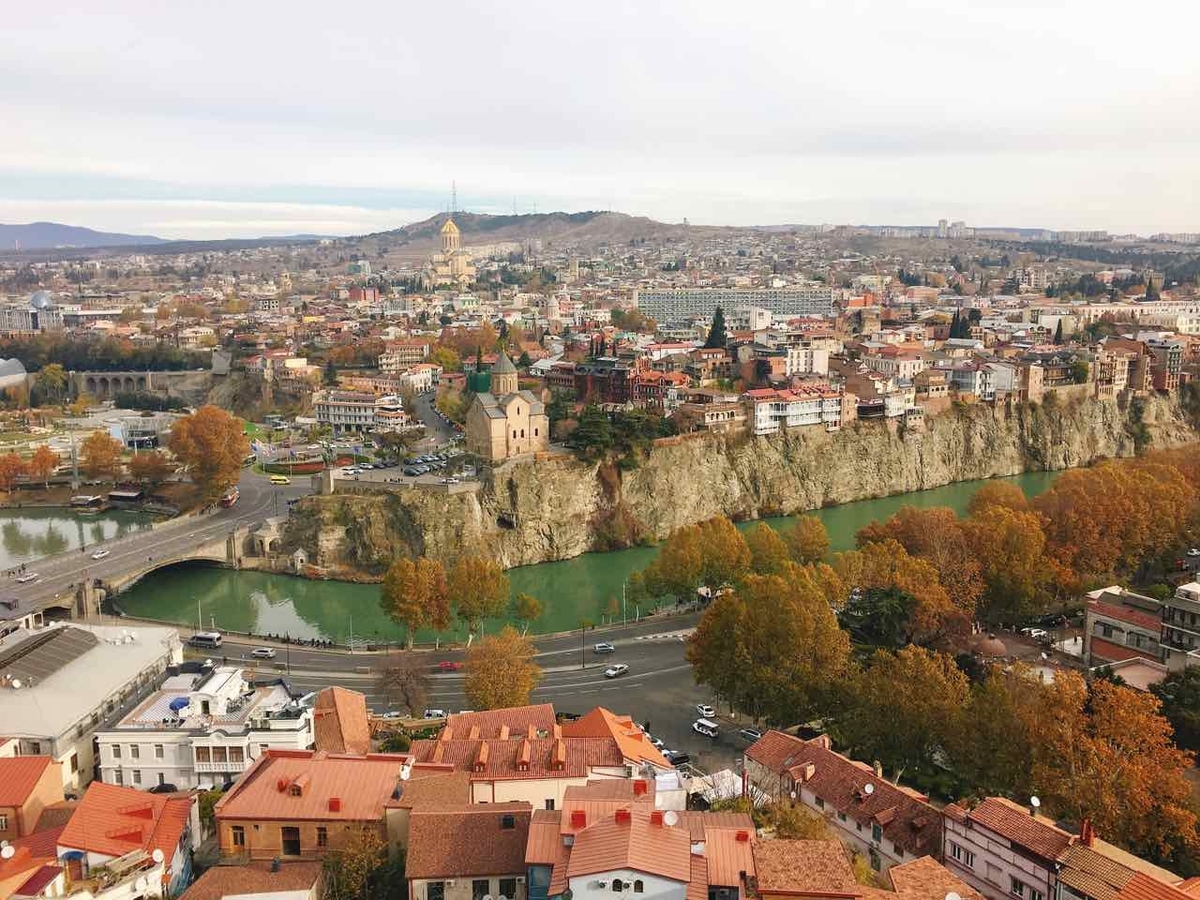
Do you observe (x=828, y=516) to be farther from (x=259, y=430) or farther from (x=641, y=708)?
(x=259, y=430)

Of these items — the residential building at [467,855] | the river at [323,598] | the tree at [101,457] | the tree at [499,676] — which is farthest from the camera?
the tree at [101,457]

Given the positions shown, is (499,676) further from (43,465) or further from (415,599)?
(43,465)

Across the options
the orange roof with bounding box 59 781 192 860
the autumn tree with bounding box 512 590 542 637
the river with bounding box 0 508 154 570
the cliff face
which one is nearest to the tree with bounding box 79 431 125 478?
the river with bounding box 0 508 154 570

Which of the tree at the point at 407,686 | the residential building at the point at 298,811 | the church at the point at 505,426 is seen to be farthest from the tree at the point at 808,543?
the residential building at the point at 298,811

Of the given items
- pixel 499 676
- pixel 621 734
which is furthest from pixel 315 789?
pixel 499 676

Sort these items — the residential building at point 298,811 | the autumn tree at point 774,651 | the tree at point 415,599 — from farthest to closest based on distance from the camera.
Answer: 1. the tree at point 415,599
2. the autumn tree at point 774,651
3. the residential building at point 298,811

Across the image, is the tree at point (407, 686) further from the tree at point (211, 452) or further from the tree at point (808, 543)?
the tree at point (211, 452)

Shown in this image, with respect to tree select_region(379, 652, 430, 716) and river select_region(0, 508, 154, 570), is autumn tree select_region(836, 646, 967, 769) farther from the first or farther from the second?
river select_region(0, 508, 154, 570)
